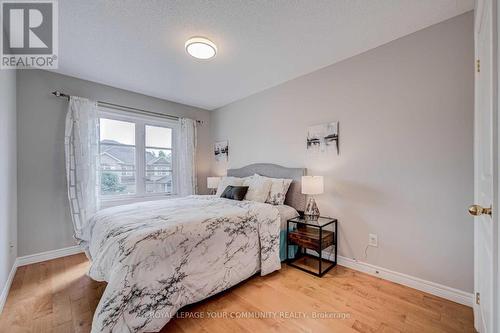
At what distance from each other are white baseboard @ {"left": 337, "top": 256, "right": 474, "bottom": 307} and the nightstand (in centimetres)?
22

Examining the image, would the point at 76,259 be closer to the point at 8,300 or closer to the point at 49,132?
the point at 8,300

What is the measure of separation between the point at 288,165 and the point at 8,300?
319 centimetres

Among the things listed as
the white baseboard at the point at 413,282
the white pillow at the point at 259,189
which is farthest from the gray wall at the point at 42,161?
the white baseboard at the point at 413,282

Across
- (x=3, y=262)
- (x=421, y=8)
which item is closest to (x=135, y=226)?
(x=3, y=262)

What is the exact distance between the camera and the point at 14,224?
8.12 ft

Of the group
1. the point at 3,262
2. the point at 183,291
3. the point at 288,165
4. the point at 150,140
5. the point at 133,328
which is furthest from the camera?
the point at 150,140

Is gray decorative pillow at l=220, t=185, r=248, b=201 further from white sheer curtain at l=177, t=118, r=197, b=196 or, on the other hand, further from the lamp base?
white sheer curtain at l=177, t=118, r=197, b=196

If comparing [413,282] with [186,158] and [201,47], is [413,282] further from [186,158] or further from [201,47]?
[186,158]

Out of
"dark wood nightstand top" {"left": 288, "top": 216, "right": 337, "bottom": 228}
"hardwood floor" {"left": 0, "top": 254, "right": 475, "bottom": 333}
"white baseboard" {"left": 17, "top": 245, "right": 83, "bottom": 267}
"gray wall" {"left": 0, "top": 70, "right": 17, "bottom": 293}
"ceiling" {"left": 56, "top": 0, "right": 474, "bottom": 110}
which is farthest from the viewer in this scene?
"white baseboard" {"left": 17, "top": 245, "right": 83, "bottom": 267}

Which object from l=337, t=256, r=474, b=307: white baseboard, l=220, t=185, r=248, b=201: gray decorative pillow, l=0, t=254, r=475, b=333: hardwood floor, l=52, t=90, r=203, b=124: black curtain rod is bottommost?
l=0, t=254, r=475, b=333: hardwood floor

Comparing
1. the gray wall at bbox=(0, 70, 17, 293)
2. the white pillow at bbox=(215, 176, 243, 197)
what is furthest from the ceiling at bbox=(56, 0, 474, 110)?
the white pillow at bbox=(215, 176, 243, 197)

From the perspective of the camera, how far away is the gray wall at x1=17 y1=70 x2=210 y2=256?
266 cm

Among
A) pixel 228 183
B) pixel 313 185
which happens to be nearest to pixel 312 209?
pixel 313 185

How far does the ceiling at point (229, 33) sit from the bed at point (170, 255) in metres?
1.74
